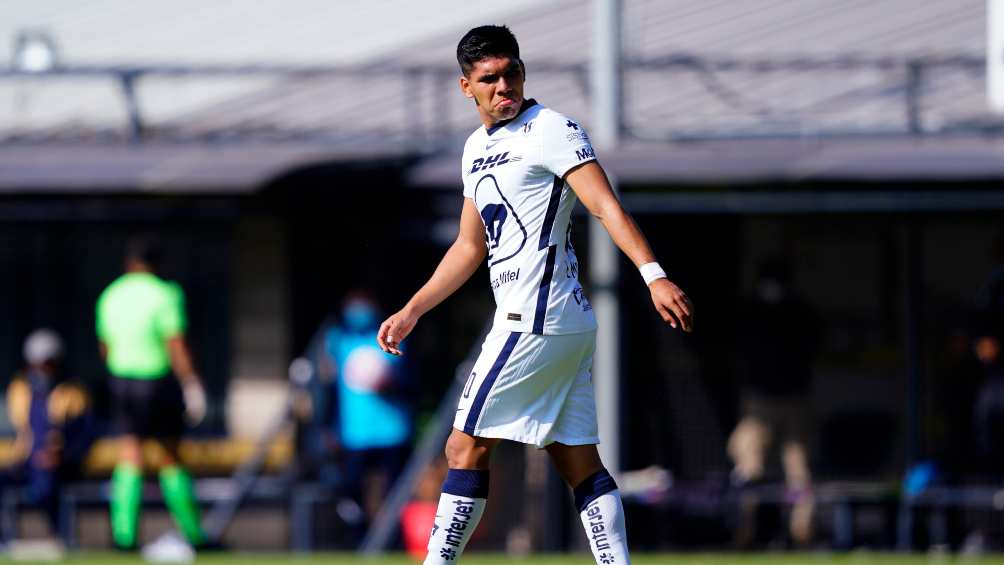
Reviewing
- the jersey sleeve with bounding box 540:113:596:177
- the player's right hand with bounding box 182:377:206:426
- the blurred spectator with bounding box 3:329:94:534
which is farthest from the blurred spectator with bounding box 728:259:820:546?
the jersey sleeve with bounding box 540:113:596:177

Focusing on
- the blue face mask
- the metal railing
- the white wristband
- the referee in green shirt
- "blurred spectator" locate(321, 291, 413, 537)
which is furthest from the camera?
the metal railing

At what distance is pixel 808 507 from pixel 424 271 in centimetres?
359

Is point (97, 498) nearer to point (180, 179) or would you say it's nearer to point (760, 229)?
point (180, 179)

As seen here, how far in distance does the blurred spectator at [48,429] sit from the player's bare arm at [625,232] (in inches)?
340

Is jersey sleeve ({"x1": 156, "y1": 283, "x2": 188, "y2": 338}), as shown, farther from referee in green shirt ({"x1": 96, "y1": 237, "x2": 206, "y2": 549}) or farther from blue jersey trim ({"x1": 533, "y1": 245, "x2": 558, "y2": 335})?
blue jersey trim ({"x1": 533, "y1": 245, "x2": 558, "y2": 335})

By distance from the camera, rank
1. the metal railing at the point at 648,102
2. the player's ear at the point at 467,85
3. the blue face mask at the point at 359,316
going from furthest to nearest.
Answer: the metal railing at the point at 648,102, the blue face mask at the point at 359,316, the player's ear at the point at 467,85

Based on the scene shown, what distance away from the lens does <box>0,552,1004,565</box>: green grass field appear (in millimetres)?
10367

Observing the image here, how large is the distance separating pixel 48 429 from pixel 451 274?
27.2ft

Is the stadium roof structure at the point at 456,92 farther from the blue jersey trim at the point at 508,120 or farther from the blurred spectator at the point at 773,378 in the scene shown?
the blue jersey trim at the point at 508,120

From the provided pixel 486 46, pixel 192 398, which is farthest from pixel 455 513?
pixel 192 398

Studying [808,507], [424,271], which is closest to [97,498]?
[424,271]

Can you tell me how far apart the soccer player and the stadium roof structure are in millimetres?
6346

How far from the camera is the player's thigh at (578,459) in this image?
5.72m

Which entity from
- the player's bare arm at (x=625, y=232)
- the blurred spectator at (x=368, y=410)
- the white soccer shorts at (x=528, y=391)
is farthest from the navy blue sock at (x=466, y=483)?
the blurred spectator at (x=368, y=410)
